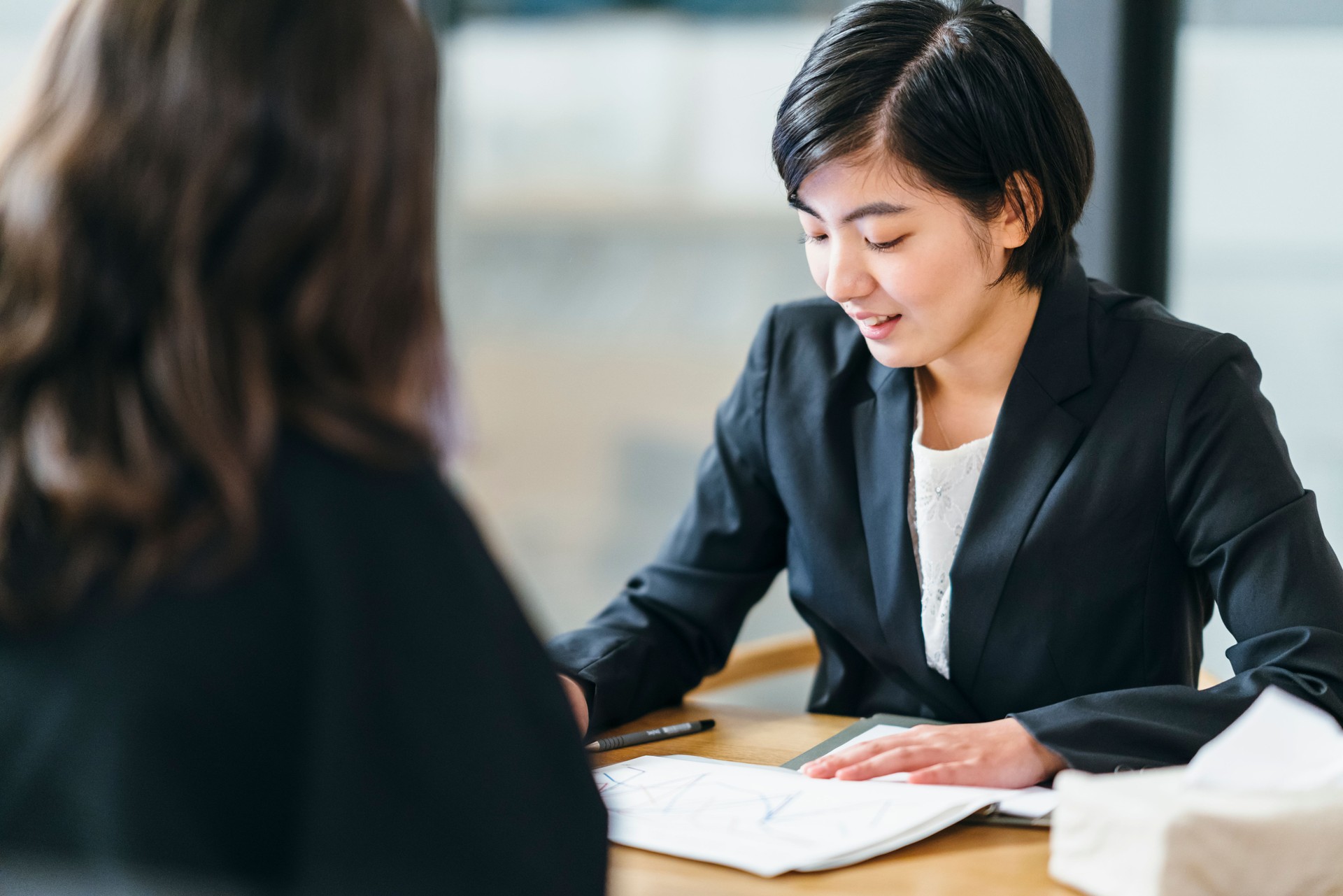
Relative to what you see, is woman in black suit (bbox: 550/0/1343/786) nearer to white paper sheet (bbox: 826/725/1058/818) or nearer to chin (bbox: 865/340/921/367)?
chin (bbox: 865/340/921/367)

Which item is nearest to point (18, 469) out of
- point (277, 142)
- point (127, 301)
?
point (127, 301)

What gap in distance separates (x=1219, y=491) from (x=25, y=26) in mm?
2227

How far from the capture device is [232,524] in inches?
26.5

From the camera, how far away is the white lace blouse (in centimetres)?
149

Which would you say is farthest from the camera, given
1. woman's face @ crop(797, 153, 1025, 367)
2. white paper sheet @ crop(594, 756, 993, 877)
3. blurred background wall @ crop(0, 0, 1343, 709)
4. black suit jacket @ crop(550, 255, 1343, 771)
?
blurred background wall @ crop(0, 0, 1343, 709)

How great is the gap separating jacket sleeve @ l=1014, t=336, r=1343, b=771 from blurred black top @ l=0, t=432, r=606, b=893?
0.66 metres

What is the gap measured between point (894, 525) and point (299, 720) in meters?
0.94

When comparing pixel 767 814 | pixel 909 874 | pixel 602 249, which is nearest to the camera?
pixel 909 874

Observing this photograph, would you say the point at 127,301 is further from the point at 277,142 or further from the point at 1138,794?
the point at 1138,794

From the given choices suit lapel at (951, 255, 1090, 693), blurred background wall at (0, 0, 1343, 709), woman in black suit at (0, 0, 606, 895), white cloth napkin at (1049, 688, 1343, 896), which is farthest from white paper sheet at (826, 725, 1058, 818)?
blurred background wall at (0, 0, 1343, 709)

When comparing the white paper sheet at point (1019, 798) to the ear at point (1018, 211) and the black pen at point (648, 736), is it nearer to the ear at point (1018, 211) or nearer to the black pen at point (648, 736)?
the black pen at point (648, 736)

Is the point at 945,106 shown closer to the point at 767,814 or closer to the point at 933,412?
the point at 933,412

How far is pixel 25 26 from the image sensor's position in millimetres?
2312

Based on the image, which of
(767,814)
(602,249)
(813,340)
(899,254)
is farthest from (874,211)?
(602,249)
